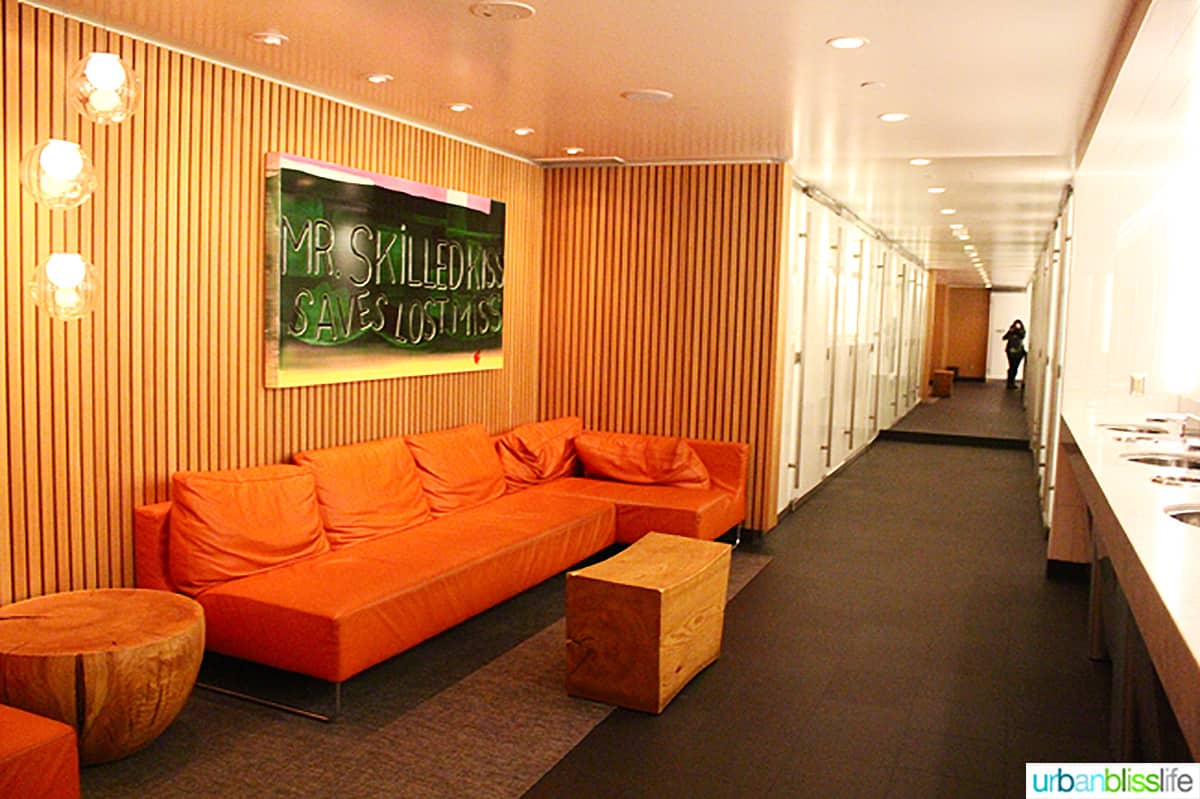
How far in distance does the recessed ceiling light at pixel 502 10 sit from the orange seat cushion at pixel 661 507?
3.18 meters

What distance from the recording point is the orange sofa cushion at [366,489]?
4.85m

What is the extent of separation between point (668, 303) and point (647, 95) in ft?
7.73

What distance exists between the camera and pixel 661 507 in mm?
6055

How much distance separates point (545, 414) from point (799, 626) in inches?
118

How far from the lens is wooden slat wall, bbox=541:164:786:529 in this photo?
685 centimetres

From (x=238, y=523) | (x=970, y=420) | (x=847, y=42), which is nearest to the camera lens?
(x=847, y=42)

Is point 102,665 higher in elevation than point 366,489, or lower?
lower

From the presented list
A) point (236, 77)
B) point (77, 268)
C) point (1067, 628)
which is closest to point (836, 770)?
point (1067, 628)

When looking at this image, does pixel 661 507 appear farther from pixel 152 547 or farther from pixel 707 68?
pixel 152 547

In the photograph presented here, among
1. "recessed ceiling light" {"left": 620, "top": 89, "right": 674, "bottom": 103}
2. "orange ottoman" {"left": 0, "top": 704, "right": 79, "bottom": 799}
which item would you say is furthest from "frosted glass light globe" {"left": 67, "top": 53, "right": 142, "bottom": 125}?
"recessed ceiling light" {"left": 620, "top": 89, "right": 674, "bottom": 103}

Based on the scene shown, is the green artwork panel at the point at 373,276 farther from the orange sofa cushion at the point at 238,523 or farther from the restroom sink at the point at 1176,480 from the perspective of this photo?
the restroom sink at the point at 1176,480

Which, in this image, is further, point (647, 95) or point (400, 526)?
point (400, 526)

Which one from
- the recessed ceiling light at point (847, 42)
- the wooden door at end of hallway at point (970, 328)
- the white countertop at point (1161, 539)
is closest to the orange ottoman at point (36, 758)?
the white countertop at point (1161, 539)

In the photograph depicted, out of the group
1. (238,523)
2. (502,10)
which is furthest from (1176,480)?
(238,523)
